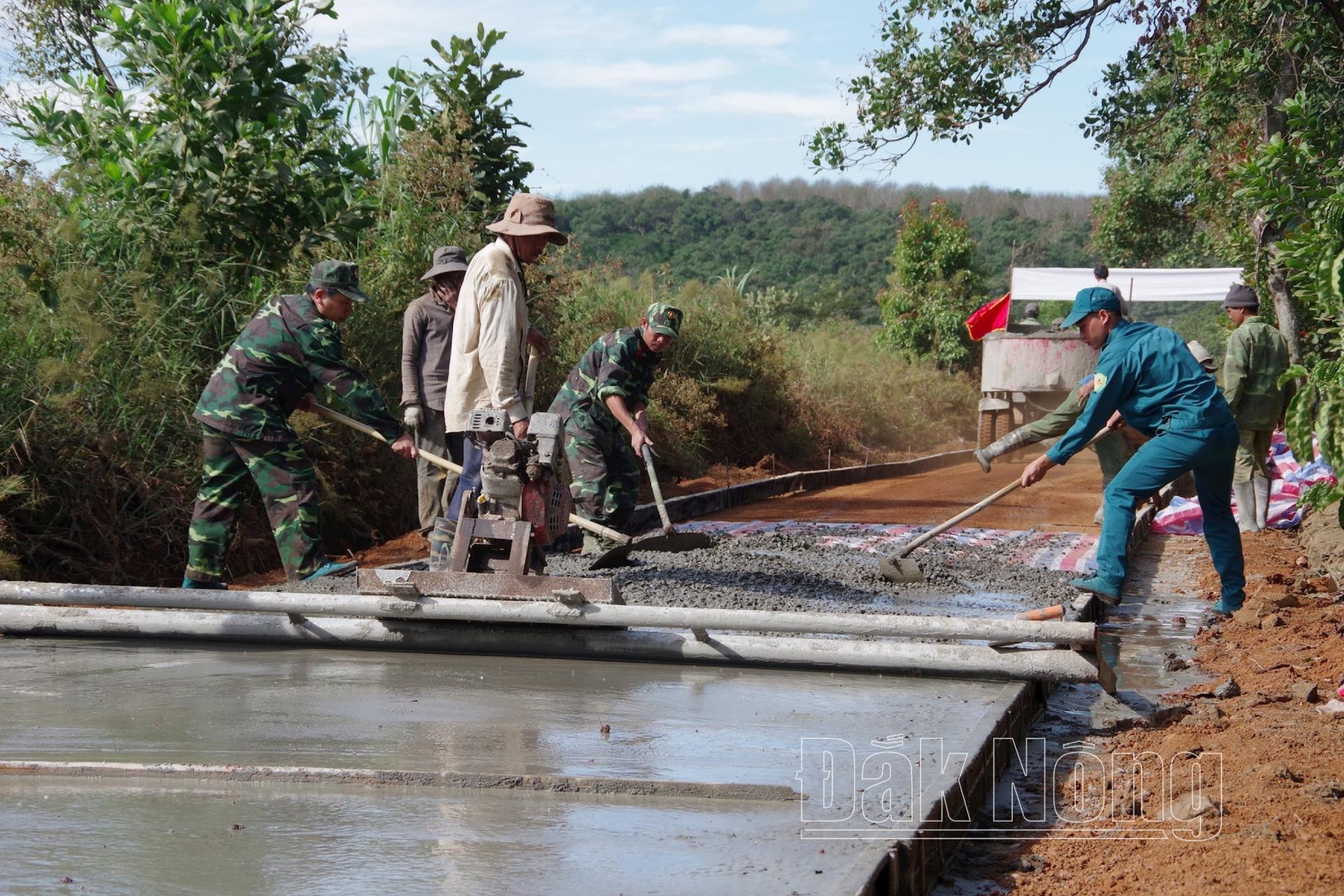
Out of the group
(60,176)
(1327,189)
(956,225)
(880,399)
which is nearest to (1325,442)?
(1327,189)

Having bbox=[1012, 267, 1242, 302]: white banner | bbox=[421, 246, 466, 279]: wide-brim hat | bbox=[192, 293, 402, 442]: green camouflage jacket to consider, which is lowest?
bbox=[192, 293, 402, 442]: green camouflage jacket

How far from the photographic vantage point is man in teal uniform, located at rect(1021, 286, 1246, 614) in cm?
633

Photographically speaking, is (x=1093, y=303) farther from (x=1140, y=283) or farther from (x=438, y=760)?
(x=1140, y=283)

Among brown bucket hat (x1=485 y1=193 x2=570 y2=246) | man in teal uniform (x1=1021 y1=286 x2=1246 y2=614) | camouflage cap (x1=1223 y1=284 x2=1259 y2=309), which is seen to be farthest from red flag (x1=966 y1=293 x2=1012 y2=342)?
brown bucket hat (x1=485 y1=193 x2=570 y2=246)

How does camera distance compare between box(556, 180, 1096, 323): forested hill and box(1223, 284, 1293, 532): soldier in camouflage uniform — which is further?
box(556, 180, 1096, 323): forested hill

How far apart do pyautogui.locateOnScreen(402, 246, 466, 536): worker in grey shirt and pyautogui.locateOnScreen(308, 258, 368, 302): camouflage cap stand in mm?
947

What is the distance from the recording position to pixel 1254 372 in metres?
9.17

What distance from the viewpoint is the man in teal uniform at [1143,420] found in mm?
6332

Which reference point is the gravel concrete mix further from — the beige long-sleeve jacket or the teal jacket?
the beige long-sleeve jacket

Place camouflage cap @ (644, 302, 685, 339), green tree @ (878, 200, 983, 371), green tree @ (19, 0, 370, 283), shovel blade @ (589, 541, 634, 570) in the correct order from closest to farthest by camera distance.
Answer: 1. shovel blade @ (589, 541, 634, 570)
2. camouflage cap @ (644, 302, 685, 339)
3. green tree @ (19, 0, 370, 283)
4. green tree @ (878, 200, 983, 371)

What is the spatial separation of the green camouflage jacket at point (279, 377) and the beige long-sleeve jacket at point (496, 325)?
0.70m

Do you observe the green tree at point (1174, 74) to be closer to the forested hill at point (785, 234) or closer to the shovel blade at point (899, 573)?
the shovel blade at point (899, 573)

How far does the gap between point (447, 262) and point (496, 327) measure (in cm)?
194

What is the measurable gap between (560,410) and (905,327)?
23.5 meters
